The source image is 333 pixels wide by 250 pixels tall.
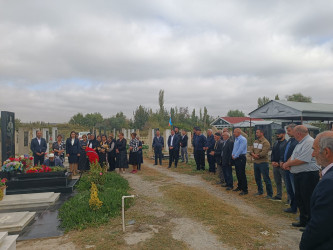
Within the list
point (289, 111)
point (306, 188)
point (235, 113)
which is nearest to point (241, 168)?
point (306, 188)

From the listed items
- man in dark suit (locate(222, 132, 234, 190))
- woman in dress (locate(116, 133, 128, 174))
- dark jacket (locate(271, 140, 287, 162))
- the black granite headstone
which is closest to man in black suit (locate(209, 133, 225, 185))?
man in dark suit (locate(222, 132, 234, 190))

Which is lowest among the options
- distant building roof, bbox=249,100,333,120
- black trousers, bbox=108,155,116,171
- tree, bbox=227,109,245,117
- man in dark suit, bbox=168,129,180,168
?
black trousers, bbox=108,155,116,171

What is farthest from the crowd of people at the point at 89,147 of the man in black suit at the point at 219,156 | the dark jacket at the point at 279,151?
the dark jacket at the point at 279,151

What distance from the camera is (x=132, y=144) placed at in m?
10.9

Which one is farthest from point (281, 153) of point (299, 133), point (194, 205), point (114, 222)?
point (114, 222)

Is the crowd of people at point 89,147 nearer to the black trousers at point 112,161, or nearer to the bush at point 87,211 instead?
the black trousers at point 112,161

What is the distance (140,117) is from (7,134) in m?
31.0

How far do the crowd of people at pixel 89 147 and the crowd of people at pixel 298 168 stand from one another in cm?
205

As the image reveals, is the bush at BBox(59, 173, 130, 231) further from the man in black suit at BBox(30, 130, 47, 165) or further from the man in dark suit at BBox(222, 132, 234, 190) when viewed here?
the man in black suit at BBox(30, 130, 47, 165)

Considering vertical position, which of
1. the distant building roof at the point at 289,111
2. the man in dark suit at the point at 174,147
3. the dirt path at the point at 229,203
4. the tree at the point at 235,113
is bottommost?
the dirt path at the point at 229,203

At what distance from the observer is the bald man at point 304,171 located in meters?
4.42

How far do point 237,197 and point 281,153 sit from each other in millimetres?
1726

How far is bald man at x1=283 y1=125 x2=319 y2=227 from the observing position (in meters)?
4.42

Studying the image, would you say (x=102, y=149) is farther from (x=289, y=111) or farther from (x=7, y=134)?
(x=289, y=111)
